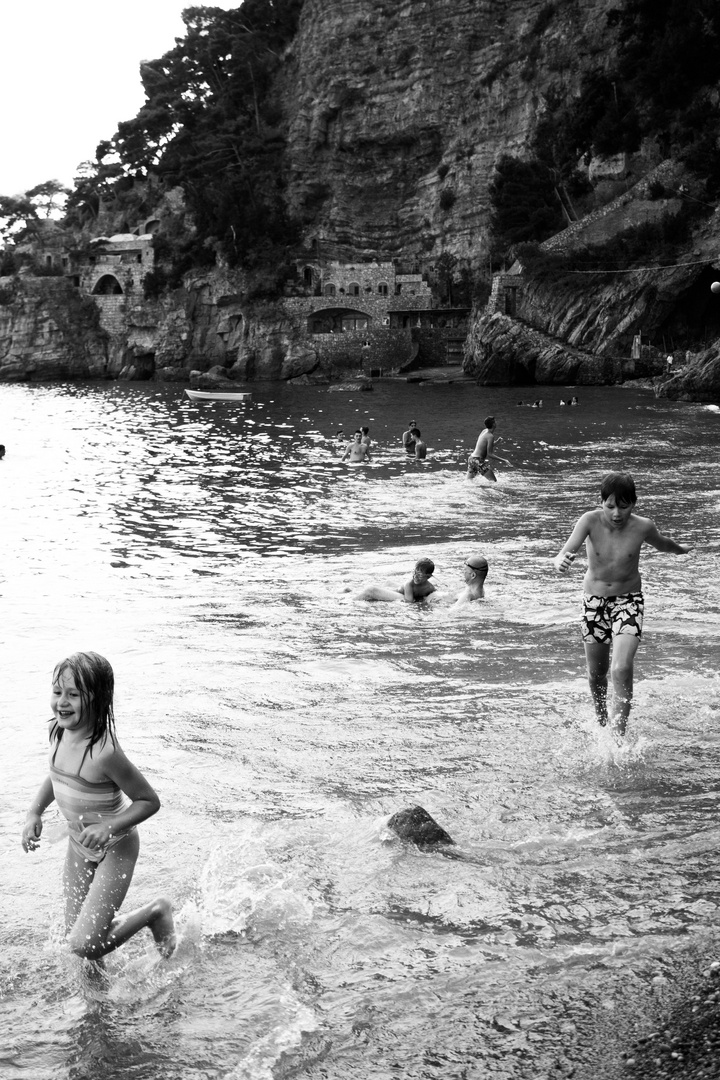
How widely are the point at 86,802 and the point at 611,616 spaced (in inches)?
149

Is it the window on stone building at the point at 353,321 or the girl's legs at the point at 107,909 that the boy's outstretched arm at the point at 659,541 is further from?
the window on stone building at the point at 353,321

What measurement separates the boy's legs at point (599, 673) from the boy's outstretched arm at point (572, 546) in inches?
24.5

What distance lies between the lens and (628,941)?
458cm

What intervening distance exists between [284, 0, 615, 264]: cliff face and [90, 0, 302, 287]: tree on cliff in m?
3.00

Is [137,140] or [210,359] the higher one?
[137,140]

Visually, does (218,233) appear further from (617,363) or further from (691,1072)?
(691,1072)

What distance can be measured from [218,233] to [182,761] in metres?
84.3

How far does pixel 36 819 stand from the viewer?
4.70m

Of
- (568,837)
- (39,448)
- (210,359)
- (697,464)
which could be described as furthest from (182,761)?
(210,359)

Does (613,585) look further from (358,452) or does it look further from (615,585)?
(358,452)

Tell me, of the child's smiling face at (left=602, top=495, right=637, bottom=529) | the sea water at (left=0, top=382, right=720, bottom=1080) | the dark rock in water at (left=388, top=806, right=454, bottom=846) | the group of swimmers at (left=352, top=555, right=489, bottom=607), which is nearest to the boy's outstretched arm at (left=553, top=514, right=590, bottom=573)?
the child's smiling face at (left=602, top=495, right=637, bottom=529)

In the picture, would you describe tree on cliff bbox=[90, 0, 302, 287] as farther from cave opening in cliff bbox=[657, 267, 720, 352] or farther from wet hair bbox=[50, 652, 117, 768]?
wet hair bbox=[50, 652, 117, 768]

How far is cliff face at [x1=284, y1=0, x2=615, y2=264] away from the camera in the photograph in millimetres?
78875

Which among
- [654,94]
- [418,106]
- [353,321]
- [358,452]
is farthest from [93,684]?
[418,106]
